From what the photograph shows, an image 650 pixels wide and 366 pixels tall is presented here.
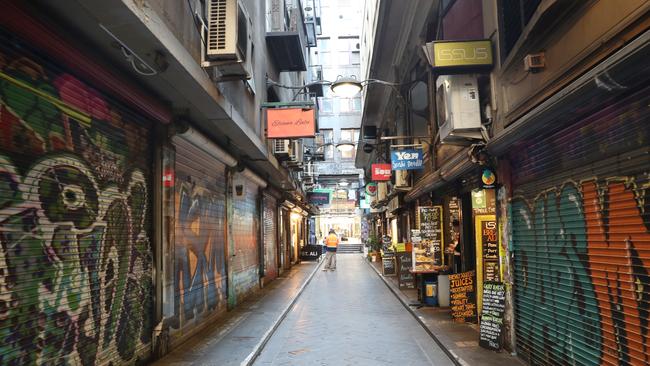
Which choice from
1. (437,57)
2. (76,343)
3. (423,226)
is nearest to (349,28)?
(423,226)

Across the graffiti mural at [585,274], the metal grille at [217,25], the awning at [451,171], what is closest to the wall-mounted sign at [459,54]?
the awning at [451,171]

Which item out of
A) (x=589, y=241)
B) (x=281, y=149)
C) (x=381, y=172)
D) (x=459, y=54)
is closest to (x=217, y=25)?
(x=459, y=54)

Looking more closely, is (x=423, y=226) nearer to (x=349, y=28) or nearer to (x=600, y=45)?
(x=600, y=45)

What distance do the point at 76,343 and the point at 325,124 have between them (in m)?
46.2

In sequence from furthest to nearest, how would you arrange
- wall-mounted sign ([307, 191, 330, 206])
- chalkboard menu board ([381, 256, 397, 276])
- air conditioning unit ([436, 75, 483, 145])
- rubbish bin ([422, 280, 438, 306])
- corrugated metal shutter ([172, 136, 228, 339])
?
wall-mounted sign ([307, 191, 330, 206])
chalkboard menu board ([381, 256, 397, 276])
rubbish bin ([422, 280, 438, 306])
corrugated metal shutter ([172, 136, 228, 339])
air conditioning unit ([436, 75, 483, 145])

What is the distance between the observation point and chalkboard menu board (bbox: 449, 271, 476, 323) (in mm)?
10609

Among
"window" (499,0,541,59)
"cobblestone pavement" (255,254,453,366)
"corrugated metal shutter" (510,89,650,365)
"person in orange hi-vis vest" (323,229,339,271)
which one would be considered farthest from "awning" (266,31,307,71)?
"person in orange hi-vis vest" (323,229,339,271)

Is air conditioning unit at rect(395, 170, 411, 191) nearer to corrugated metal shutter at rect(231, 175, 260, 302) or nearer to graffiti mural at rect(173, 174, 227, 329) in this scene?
corrugated metal shutter at rect(231, 175, 260, 302)

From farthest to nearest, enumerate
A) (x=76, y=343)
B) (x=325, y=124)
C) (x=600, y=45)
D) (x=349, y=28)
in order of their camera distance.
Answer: (x=349, y=28) → (x=325, y=124) → (x=76, y=343) → (x=600, y=45)

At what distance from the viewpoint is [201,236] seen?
423 inches

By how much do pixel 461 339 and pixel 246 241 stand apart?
8665 mm

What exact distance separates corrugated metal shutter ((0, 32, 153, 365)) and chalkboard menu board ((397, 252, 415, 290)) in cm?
1085

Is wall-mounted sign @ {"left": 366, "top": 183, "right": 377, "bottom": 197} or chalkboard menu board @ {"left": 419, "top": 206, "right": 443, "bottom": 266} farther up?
wall-mounted sign @ {"left": 366, "top": 183, "right": 377, "bottom": 197}

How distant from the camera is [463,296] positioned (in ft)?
35.3
